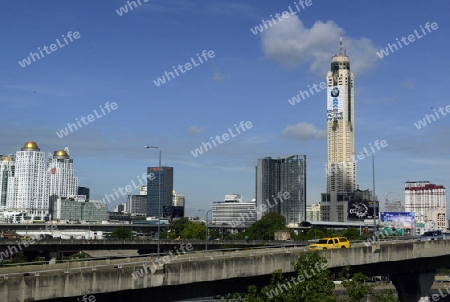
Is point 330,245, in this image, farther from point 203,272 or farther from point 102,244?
point 102,244

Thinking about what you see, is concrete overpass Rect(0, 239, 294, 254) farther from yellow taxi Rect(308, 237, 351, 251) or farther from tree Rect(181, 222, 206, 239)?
tree Rect(181, 222, 206, 239)

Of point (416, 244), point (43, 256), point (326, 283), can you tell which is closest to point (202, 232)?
point (43, 256)

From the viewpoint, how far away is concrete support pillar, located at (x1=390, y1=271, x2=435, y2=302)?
58.1m

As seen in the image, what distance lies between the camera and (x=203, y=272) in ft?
130

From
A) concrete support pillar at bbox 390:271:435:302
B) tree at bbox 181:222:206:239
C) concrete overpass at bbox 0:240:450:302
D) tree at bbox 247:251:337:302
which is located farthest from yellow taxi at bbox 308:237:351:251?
tree at bbox 181:222:206:239

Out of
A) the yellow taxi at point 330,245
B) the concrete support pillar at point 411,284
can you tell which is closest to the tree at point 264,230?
the concrete support pillar at point 411,284

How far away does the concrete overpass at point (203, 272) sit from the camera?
3116 cm

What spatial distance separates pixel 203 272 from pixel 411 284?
95.1ft

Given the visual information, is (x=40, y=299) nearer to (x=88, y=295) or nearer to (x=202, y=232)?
(x=88, y=295)

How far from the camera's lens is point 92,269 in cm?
3366

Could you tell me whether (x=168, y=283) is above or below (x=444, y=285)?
above

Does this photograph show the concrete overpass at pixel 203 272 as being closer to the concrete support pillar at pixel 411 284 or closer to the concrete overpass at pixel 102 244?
the concrete support pillar at pixel 411 284

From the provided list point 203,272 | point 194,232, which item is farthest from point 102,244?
point 194,232

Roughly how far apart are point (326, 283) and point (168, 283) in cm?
1137
